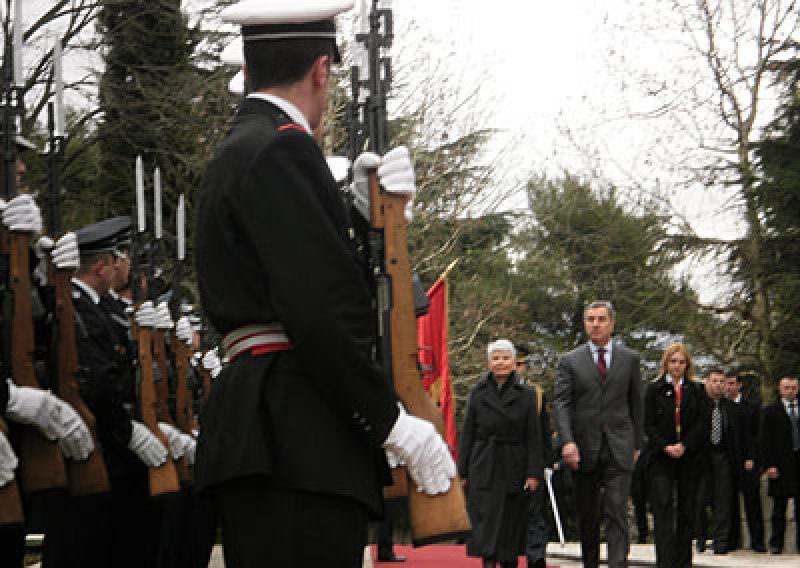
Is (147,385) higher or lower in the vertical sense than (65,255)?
lower

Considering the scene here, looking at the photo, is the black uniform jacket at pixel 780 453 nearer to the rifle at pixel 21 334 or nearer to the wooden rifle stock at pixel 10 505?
the rifle at pixel 21 334

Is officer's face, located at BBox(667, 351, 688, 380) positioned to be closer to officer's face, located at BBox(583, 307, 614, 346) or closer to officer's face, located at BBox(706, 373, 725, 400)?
officer's face, located at BBox(583, 307, 614, 346)

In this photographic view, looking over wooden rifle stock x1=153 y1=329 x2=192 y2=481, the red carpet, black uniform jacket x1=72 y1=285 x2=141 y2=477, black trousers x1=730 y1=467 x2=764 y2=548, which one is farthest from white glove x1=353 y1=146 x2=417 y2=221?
black trousers x1=730 y1=467 x2=764 y2=548

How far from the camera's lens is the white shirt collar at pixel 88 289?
22.4 feet

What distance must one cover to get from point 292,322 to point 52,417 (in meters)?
2.63

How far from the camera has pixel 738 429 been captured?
1714 centimetres

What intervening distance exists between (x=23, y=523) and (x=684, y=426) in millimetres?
7339

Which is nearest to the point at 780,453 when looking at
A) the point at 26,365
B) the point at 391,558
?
the point at 391,558

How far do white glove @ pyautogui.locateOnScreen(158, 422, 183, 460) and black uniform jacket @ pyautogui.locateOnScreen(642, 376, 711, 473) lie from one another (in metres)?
4.73

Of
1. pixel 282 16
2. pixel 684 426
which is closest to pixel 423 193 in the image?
pixel 684 426

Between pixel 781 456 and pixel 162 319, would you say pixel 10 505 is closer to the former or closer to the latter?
pixel 162 319

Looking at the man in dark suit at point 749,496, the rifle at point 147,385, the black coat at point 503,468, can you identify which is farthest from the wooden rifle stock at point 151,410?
the man in dark suit at point 749,496

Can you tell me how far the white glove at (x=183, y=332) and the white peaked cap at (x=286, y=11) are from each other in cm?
557

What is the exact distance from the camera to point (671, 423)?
1147 centimetres
